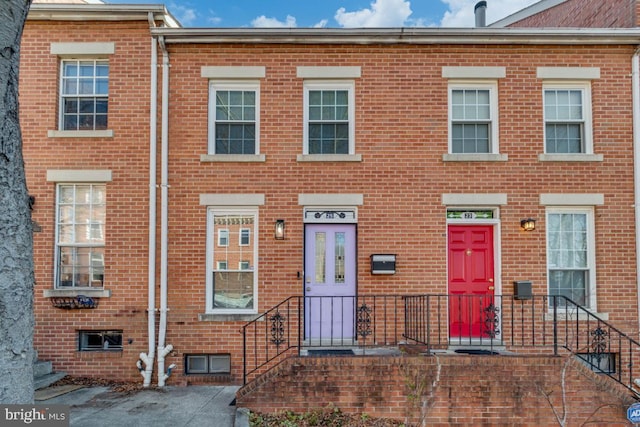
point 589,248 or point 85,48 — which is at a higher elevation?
point 85,48

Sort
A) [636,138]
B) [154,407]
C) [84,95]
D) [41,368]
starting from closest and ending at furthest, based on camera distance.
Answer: [154,407] < [41,368] < [636,138] < [84,95]

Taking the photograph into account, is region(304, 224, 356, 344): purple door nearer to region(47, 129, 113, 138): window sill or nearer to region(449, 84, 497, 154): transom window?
region(449, 84, 497, 154): transom window

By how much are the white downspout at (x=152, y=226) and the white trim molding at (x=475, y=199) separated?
204 inches

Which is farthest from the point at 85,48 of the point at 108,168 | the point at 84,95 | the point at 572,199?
the point at 572,199

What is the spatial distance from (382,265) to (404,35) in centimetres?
416

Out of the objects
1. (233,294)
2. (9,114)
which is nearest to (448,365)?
(233,294)

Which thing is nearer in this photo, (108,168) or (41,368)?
(41,368)

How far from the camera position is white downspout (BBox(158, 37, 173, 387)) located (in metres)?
7.11

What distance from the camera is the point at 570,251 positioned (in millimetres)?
7555

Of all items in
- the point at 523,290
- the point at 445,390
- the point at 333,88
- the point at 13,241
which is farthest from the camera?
the point at 333,88

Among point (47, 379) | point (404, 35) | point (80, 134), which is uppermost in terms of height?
point (404, 35)

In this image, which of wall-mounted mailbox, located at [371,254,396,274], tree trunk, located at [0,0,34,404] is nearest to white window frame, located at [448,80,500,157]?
wall-mounted mailbox, located at [371,254,396,274]

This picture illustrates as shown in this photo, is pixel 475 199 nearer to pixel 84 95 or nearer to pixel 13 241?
pixel 13 241

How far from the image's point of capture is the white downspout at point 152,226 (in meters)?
7.09
